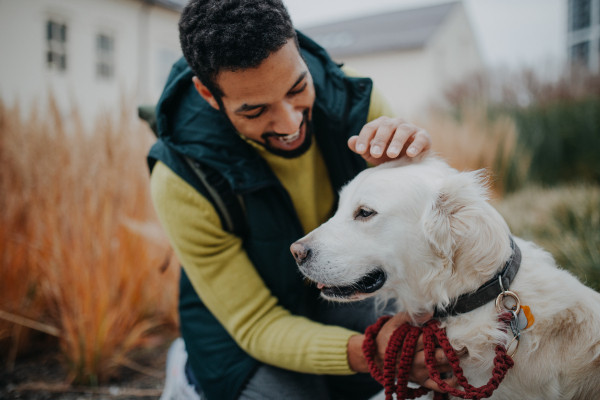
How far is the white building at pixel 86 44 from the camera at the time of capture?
9.18 metres

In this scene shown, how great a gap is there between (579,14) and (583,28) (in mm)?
738

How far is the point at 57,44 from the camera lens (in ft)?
33.7

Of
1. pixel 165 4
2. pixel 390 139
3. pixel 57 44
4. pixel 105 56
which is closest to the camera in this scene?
pixel 390 139

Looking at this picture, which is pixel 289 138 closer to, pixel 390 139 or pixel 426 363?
pixel 390 139

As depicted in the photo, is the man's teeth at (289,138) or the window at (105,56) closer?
the man's teeth at (289,138)

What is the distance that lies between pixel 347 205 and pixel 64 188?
2.20 meters

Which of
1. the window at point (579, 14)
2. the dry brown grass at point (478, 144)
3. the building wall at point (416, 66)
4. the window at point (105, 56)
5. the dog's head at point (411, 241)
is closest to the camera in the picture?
the dog's head at point (411, 241)

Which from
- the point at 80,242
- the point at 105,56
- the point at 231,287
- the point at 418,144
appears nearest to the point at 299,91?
the point at 418,144

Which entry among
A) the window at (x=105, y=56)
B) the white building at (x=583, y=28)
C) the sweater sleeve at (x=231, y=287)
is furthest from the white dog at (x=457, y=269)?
the white building at (x=583, y=28)

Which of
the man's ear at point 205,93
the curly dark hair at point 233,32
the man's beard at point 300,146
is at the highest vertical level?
the curly dark hair at point 233,32

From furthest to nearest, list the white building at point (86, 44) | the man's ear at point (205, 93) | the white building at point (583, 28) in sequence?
the white building at point (583, 28) → the white building at point (86, 44) → the man's ear at point (205, 93)

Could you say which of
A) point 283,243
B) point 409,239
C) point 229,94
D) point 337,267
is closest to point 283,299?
point 283,243

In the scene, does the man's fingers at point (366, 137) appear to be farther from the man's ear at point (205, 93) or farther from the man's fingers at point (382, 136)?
the man's ear at point (205, 93)

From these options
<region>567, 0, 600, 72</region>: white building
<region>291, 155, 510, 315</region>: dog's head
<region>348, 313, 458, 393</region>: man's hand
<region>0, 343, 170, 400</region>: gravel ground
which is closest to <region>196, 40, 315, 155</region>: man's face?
<region>291, 155, 510, 315</region>: dog's head
